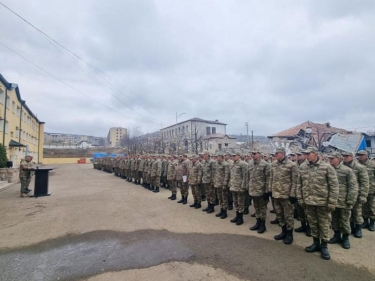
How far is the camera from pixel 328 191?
4543 millimetres

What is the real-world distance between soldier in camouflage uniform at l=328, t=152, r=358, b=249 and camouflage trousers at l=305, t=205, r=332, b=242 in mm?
779

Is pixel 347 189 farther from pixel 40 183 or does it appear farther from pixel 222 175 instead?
pixel 40 183

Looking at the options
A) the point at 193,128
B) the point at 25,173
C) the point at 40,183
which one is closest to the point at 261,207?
the point at 40,183

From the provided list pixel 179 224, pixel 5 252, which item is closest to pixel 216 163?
pixel 179 224

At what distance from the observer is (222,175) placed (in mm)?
7336

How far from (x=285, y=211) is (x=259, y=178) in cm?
104

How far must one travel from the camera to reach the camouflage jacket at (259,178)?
5.85m

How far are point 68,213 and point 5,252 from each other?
9.78 ft

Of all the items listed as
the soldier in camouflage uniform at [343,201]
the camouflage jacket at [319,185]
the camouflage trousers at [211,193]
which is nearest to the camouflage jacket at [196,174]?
the camouflage trousers at [211,193]

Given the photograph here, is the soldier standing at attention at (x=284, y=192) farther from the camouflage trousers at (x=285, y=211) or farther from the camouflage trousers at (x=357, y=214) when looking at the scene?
the camouflage trousers at (x=357, y=214)

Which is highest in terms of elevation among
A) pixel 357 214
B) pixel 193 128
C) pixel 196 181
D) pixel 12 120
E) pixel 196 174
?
pixel 193 128

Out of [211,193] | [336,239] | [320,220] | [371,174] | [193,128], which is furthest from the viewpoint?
[193,128]

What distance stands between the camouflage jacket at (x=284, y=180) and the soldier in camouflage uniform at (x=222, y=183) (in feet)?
6.01

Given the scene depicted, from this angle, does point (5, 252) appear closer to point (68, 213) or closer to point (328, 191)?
point (68, 213)
